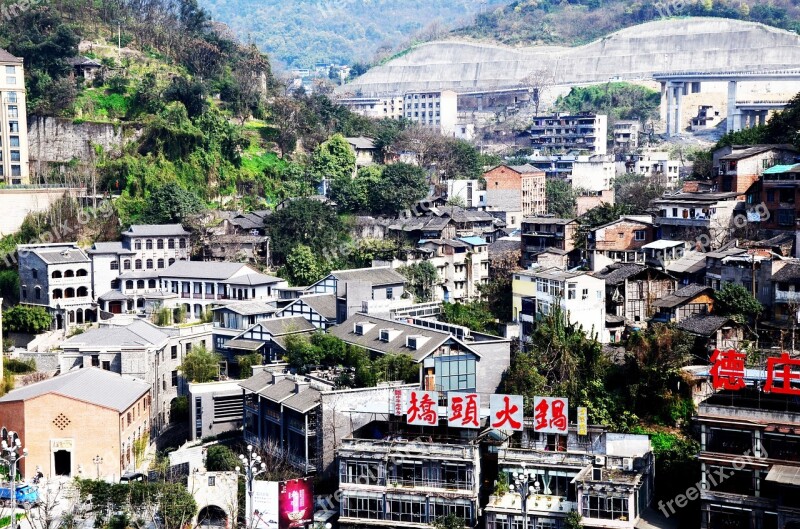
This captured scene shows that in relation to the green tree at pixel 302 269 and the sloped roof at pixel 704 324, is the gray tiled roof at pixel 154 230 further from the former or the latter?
the sloped roof at pixel 704 324

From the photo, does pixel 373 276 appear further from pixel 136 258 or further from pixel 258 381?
pixel 136 258

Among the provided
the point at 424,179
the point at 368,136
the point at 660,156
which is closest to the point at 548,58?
the point at 660,156

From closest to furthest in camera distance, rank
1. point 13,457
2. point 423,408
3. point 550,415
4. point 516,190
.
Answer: point 13,457
point 550,415
point 423,408
point 516,190

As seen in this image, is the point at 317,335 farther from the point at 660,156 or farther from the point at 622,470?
the point at 660,156

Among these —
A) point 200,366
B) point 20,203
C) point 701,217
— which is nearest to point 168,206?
point 20,203

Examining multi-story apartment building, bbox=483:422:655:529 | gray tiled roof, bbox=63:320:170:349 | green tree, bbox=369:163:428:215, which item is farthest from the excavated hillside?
multi-story apartment building, bbox=483:422:655:529

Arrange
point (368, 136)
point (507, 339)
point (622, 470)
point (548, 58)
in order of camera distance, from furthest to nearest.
Result: point (548, 58) < point (368, 136) < point (507, 339) < point (622, 470)
